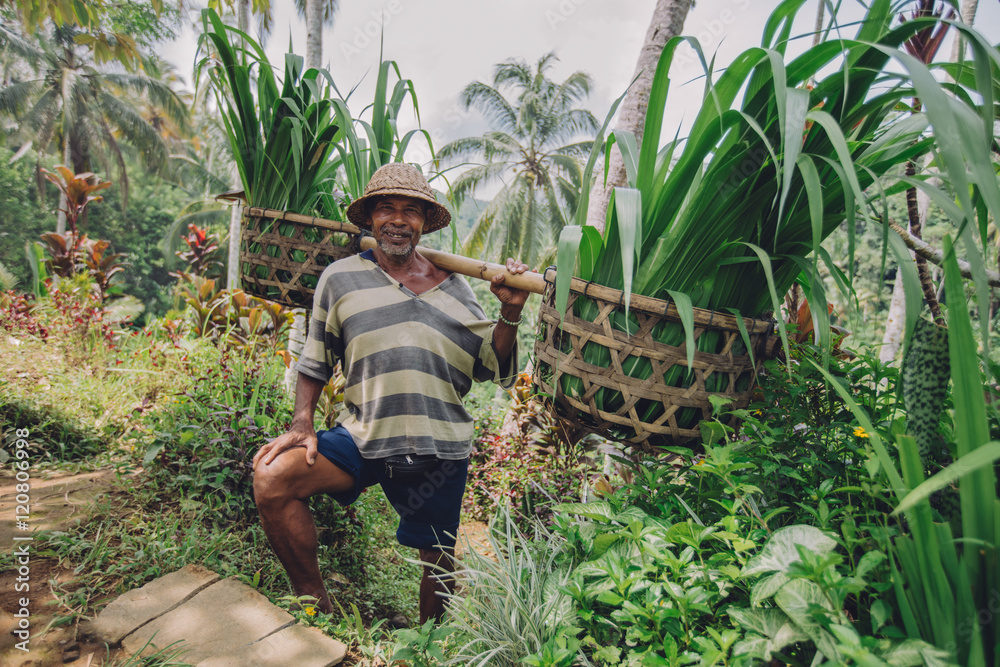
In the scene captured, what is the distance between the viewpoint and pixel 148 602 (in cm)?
183

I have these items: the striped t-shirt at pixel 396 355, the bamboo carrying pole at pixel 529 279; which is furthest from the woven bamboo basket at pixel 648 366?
the striped t-shirt at pixel 396 355

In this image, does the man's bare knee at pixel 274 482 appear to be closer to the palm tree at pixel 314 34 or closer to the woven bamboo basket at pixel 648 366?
the woven bamboo basket at pixel 648 366

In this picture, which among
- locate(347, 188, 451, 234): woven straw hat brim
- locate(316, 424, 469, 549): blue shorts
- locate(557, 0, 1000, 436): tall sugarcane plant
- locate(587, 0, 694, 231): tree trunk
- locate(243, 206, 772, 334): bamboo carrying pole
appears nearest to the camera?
locate(557, 0, 1000, 436): tall sugarcane plant

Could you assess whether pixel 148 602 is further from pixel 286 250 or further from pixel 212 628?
pixel 286 250

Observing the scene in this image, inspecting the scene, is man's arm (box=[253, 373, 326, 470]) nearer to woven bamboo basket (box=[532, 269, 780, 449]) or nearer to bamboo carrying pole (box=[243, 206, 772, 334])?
bamboo carrying pole (box=[243, 206, 772, 334])

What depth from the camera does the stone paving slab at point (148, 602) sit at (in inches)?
66.9

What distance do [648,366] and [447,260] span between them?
1.01m

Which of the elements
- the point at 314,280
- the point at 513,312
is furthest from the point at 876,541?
the point at 314,280

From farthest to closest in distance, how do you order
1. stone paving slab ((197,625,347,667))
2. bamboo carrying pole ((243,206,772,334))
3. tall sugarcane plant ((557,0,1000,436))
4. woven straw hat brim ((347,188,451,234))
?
woven straw hat brim ((347,188,451,234)), stone paving slab ((197,625,347,667)), bamboo carrying pole ((243,206,772,334)), tall sugarcane plant ((557,0,1000,436))

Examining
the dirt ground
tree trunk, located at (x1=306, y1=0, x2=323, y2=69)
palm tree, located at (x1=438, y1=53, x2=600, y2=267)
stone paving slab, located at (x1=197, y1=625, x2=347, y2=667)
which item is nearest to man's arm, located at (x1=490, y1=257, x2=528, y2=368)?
stone paving slab, located at (x1=197, y1=625, x2=347, y2=667)

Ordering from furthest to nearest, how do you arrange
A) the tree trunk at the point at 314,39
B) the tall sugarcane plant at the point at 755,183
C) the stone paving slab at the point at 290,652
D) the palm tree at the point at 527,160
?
the palm tree at the point at 527,160, the tree trunk at the point at 314,39, the stone paving slab at the point at 290,652, the tall sugarcane plant at the point at 755,183

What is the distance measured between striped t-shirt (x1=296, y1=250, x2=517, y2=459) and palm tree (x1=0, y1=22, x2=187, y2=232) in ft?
65.0

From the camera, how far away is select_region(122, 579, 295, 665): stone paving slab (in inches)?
65.0

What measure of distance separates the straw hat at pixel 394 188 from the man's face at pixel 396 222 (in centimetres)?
5
